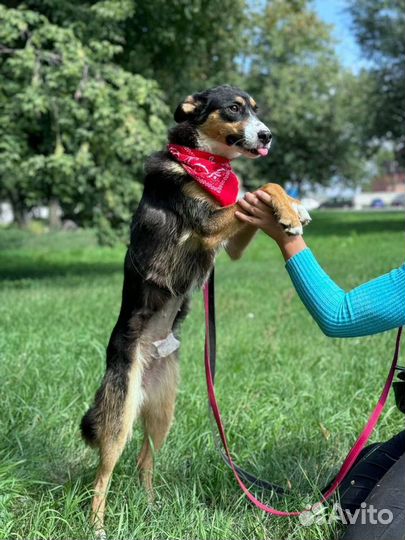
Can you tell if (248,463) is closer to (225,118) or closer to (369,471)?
(369,471)

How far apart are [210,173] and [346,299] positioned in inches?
42.2

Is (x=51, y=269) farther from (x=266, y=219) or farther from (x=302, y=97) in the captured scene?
(x=302, y=97)

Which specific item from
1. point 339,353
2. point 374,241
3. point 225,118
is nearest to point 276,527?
point 225,118

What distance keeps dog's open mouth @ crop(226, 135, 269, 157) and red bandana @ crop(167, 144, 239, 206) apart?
5.5 inches

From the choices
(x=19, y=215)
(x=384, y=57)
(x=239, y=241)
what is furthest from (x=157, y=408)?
(x=19, y=215)

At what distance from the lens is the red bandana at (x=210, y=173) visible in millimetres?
3160

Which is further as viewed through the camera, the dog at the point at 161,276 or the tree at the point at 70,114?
the tree at the point at 70,114

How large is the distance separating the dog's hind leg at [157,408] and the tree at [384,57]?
2164cm

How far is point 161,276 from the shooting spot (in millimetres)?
3199

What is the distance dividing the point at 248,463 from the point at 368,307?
1.64 m

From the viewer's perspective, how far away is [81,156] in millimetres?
11148

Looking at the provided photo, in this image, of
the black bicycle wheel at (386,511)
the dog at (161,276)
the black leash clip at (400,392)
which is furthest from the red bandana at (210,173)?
the black bicycle wheel at (386,511)

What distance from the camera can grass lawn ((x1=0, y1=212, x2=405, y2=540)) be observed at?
3031mm

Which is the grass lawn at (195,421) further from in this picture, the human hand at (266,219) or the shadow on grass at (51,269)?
the shadow on grass at (51,269)
